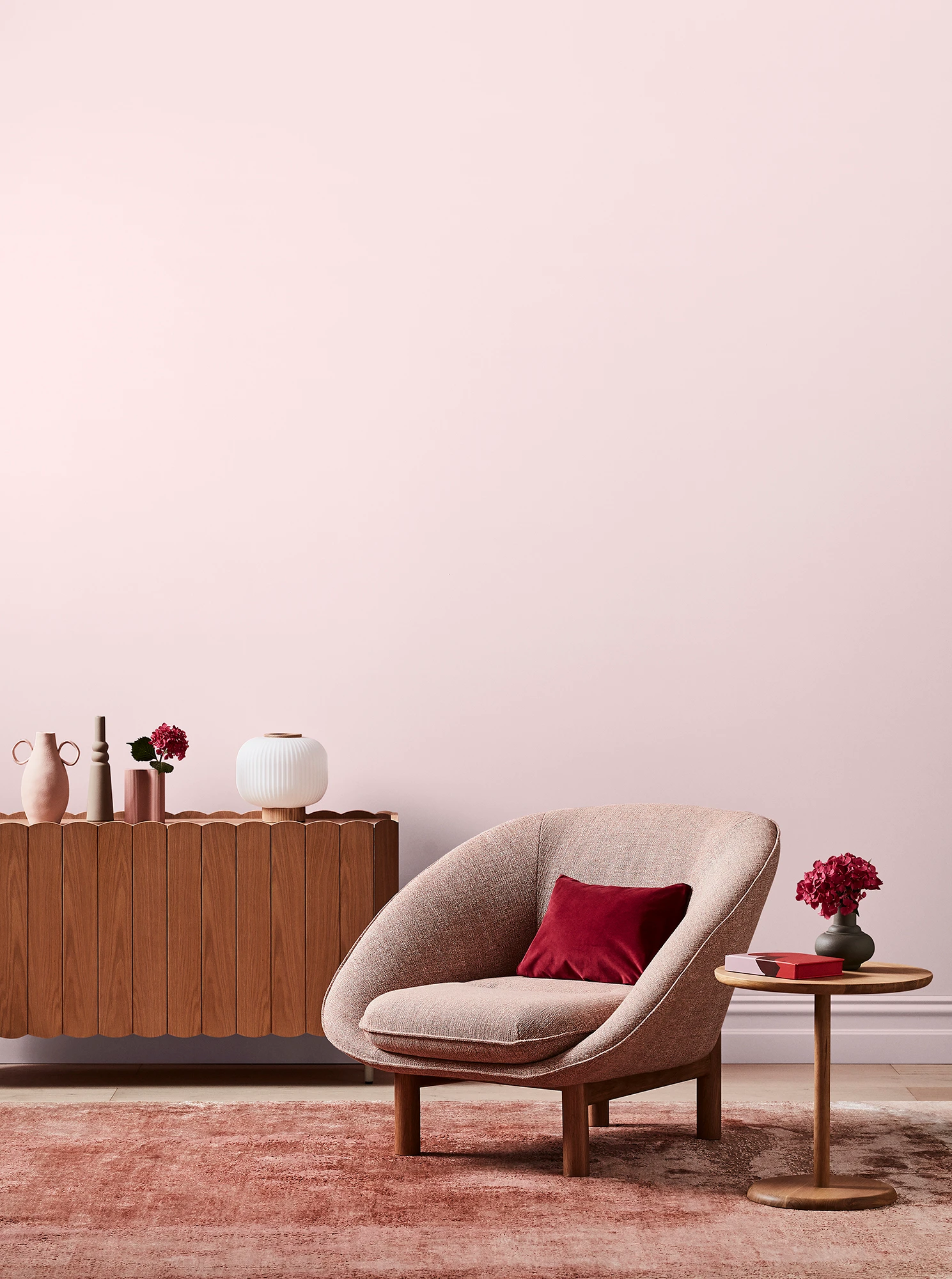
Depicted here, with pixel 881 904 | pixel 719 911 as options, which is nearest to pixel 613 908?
pixel 719 911

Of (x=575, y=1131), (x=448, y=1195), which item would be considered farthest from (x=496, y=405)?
(x=448, y=1195)

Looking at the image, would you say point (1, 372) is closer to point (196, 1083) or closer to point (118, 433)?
point (118, 433)

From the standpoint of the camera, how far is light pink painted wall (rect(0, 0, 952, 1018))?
4242 millimetres

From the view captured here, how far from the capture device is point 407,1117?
3.17 m

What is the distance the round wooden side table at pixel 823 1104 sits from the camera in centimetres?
273

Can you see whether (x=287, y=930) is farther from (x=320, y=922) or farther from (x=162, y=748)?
(x=162, y=748)

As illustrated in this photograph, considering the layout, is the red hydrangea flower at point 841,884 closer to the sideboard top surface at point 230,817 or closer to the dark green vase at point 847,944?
the dark green vase at point 847,944

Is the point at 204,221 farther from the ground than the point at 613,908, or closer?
farther from the ground

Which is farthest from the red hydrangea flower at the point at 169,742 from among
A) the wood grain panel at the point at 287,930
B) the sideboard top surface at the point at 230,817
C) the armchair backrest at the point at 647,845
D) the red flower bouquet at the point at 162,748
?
the armchair backrest at the point at 647,845

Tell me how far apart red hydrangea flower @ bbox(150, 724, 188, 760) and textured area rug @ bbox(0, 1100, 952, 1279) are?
97cm

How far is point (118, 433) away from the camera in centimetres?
433

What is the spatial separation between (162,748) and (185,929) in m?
0.53

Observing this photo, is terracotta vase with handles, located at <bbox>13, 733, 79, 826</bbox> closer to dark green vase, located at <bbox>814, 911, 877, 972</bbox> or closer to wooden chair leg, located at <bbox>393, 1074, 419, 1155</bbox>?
wooden chair leg, located at <bbox>393, 1074, 419, 1155</bbox>

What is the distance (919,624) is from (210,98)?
2.72 metres
